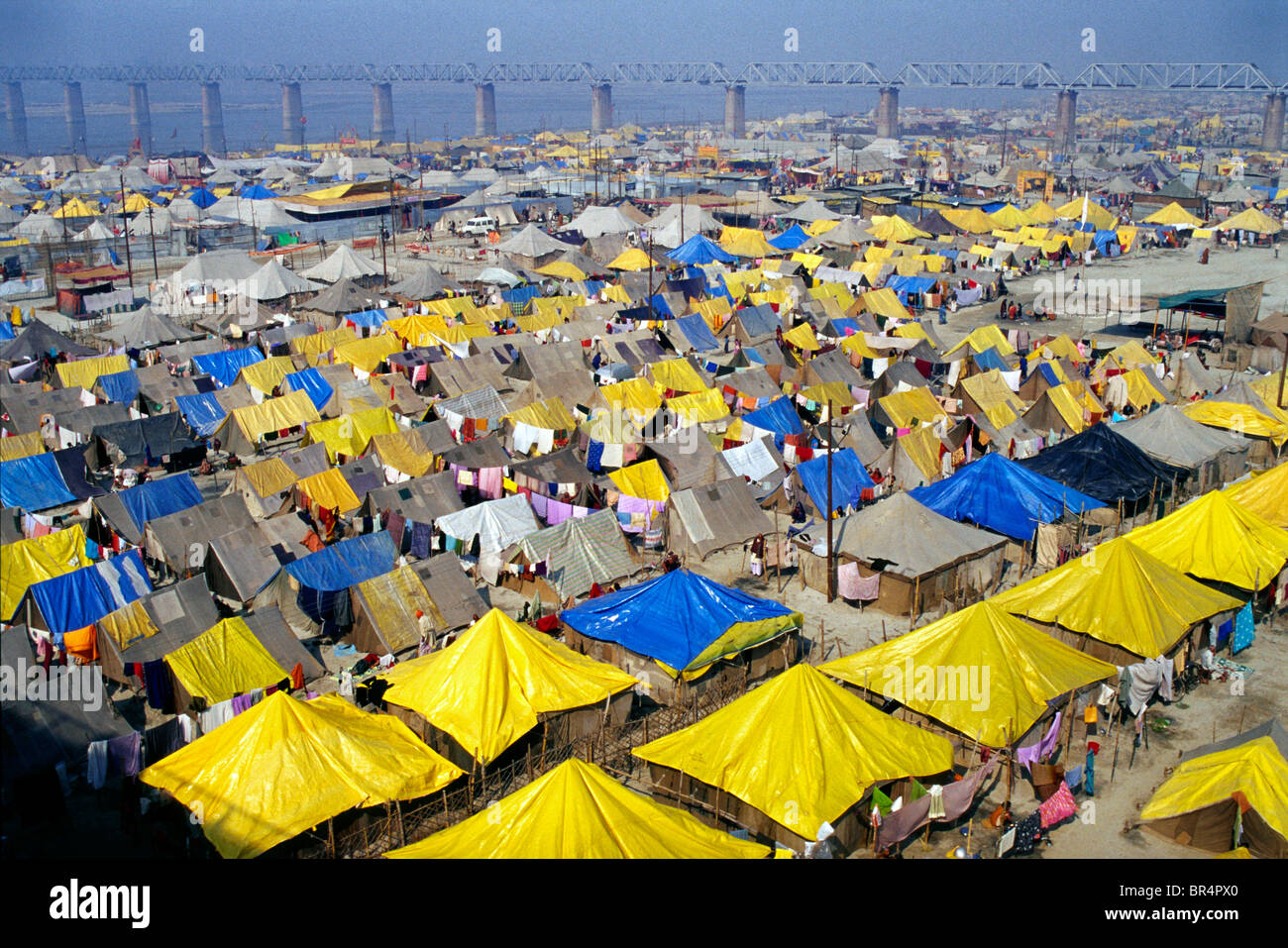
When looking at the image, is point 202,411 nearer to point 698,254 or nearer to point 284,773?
point 284,773

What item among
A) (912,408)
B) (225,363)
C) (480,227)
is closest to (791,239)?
(480,227)

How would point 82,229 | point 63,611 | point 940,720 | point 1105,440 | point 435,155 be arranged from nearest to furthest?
point 940,720 → point 63,611 → point 1105,440 → point 82,229 → point 435,155

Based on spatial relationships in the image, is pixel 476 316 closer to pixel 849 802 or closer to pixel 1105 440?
pixel 1105 440

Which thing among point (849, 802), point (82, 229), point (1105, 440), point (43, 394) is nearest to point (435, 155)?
point (82, 229)

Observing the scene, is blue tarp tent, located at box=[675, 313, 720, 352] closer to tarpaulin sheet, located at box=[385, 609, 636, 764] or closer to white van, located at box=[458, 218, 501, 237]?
tarpaulin sheet, located at box=[385, 609, 636, 764]

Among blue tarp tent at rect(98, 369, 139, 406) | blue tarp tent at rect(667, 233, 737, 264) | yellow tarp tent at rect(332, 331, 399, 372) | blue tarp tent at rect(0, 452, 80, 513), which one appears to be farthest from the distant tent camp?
blue tarp tent at rect(667, 233, 737, 264)

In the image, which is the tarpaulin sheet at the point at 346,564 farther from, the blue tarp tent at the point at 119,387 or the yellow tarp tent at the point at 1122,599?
the blue tarp tent at the point at 119,387
